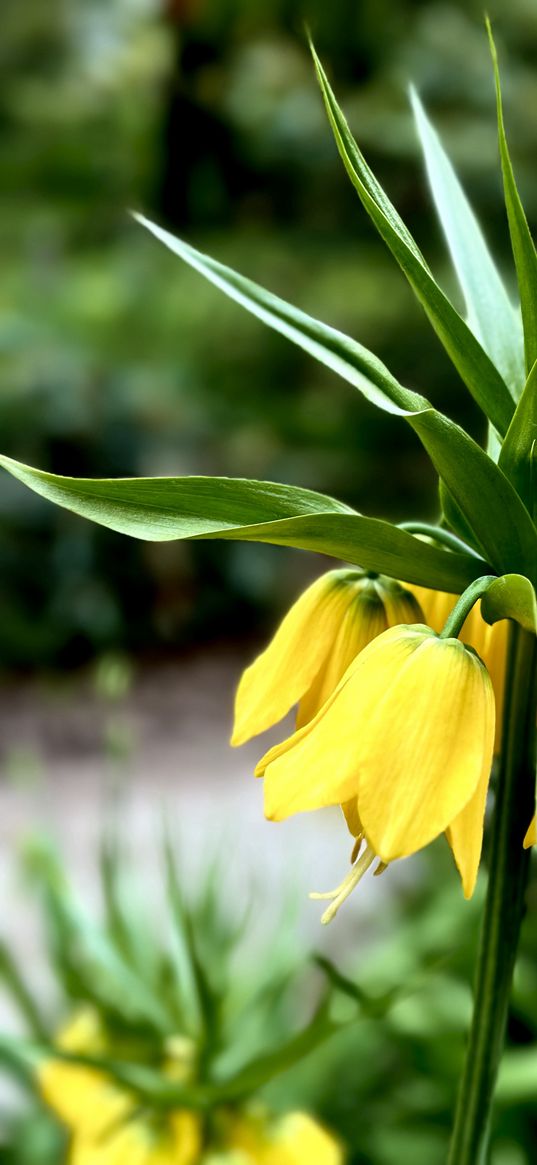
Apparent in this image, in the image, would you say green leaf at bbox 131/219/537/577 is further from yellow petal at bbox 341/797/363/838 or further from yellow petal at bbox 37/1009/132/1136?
yellow petal at bbox 37/1009/132/1136

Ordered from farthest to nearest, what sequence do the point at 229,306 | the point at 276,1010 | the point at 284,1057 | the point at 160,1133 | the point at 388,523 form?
the point at 229,306, the point at 276,1010, the point at 160,1133, the point at 284,1057, the point at 388,523

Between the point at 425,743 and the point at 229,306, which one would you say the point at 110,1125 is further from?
the point at 229,306

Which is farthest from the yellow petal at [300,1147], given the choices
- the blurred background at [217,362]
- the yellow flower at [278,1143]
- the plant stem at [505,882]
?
the blurred background at [217,362]

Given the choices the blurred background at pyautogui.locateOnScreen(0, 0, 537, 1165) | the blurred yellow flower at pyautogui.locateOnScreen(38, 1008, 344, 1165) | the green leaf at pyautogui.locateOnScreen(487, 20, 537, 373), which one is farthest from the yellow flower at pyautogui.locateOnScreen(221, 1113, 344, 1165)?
the blurred background at pyautogui.locateOnScreen(0, 0, 537, 1165)

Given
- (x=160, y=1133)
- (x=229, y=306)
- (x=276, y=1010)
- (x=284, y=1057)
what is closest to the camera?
(x=284, y=1057)

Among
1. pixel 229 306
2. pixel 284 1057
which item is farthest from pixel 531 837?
pixel 229 306

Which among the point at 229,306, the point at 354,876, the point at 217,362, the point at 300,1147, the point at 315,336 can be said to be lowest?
the point at 300,1147

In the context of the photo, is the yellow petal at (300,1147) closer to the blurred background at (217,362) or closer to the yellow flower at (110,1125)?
the yellow flower at (110,1125)
